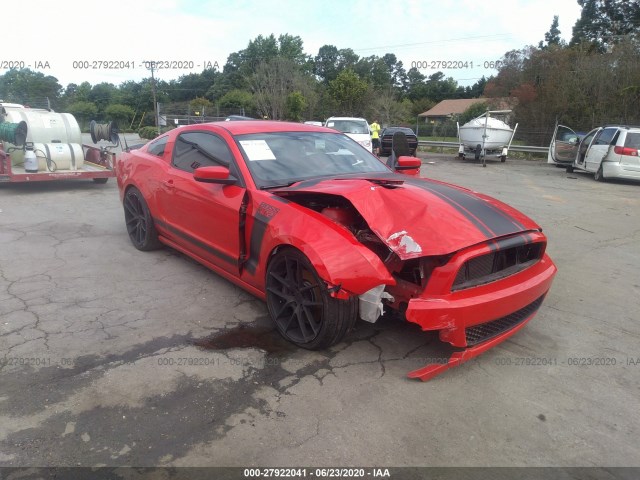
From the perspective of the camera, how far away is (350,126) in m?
16.3

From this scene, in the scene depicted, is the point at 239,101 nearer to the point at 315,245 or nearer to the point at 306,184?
the point at 306,184

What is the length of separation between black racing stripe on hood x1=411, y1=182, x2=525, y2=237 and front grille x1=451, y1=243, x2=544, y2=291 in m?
0.14

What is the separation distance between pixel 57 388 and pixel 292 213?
182 cm

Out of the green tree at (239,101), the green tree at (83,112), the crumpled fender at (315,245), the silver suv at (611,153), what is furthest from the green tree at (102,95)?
the crumpled fender at (315,245)

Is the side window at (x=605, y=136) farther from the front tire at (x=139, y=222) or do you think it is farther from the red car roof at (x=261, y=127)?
the front tire at (x=139, y=222)

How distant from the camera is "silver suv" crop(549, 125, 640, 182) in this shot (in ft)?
40.6

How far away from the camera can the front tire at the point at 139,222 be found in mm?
5266

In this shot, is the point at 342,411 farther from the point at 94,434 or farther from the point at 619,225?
the point at 619,225

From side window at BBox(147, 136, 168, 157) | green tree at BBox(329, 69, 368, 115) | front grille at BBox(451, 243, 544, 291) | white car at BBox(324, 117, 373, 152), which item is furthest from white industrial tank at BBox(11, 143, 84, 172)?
green tree at BBox(329, 69, 368, 115)

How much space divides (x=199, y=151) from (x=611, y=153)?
1225cm

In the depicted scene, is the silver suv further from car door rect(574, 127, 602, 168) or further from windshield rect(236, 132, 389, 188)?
windshield rect(236, 132, 389, 188)

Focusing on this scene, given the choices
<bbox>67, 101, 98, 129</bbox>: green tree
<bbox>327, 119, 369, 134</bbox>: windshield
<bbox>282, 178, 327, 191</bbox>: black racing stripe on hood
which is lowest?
<bbox>282, 178, 327, 191</bbox>: black racing stripe on hood

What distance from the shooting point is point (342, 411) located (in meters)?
2.69

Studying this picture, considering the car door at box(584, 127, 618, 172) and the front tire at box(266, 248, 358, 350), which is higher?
the car door at box(584, 127, 618, 172)
